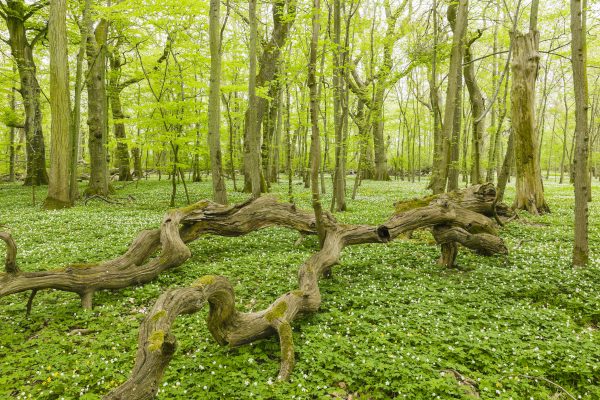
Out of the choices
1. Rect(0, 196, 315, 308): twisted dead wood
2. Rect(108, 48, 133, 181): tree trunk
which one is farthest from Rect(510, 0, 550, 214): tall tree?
Rect(108, 48, 133, 181): tree trunk

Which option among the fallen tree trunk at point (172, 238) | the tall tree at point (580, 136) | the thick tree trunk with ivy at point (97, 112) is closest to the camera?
the fallen tree trunk at point (172, 238)

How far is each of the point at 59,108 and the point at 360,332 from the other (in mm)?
15872

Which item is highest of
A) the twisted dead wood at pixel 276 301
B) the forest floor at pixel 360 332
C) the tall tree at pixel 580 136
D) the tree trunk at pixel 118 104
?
the tree trunk at pixel 118 104

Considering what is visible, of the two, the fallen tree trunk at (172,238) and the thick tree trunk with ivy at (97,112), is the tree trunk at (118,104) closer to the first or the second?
the thick tree trunk with ivy at (97,112)

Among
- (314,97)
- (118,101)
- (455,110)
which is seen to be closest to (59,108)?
(314,97)

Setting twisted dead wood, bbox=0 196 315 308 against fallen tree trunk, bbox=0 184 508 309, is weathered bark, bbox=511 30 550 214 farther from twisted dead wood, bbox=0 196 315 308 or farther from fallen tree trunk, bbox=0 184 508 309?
twisted dead wood, bbox=0 196 315 308

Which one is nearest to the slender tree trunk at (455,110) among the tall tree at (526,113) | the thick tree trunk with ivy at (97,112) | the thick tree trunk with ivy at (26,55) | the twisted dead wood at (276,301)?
the tall tree at (526,113)

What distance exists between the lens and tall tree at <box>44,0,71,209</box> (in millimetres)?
14508

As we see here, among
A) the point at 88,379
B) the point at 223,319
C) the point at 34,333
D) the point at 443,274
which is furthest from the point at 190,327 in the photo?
the point at 443,274

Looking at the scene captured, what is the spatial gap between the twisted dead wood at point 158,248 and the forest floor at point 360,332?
0.36m

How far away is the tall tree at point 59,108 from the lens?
571 inches

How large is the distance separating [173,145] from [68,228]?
5487 millimetres

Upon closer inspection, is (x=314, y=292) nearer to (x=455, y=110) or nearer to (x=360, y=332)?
(x=360, y=332)

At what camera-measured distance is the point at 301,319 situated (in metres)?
5.77
